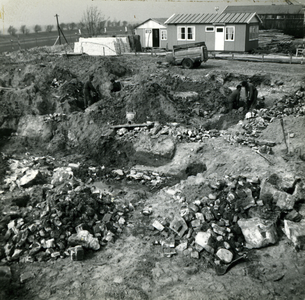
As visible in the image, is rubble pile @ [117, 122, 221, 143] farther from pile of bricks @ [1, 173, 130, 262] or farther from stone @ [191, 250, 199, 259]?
stone @ [191, 250, 199, 259]

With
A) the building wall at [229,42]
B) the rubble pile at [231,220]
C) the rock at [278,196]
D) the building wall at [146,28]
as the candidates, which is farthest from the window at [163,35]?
the rock at [278,196]

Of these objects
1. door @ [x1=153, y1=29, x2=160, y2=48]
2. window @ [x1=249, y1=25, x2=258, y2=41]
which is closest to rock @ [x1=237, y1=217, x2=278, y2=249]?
window @ [x1=249, y1=25, x2=258, y2=41]

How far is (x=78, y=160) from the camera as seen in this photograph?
11.8m

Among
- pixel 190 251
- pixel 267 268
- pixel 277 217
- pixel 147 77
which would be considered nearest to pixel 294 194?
pixel 277 217

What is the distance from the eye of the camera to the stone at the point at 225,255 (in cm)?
652

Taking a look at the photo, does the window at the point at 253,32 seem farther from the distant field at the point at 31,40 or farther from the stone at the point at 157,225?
the stone at the point at 157,225

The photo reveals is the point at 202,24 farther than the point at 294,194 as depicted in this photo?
Yes

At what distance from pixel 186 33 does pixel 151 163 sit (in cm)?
1675

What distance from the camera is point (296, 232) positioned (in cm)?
Result: 672

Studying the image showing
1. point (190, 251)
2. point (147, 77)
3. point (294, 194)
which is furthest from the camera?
point (147, 77)

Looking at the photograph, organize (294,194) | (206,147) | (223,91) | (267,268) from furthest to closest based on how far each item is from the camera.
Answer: (223,91), (206,147), (294,194), (267,268)

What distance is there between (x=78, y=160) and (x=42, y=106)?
4.60 m

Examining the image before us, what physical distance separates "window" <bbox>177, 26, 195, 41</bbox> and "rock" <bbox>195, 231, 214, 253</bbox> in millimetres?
20489

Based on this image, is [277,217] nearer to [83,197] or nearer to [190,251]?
[190,251]
